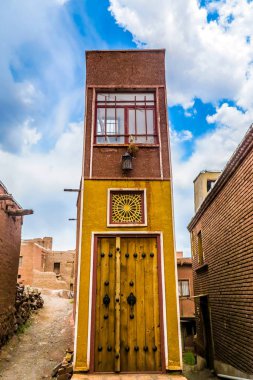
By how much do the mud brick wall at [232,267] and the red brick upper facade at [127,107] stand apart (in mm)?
2234

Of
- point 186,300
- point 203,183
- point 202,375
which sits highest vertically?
point 203,183

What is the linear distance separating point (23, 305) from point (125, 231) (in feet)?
30.8

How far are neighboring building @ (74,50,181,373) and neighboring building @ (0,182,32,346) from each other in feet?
13.1

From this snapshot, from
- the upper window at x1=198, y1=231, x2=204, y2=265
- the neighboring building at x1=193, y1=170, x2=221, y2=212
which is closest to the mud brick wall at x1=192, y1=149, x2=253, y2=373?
the upper window at x1=198, y1=231, x2=204, y2=265

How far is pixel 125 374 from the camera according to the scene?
6.33m

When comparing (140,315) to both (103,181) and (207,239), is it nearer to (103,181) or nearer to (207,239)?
(103,181)

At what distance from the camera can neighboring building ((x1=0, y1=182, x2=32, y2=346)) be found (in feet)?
35.9

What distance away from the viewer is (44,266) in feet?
105

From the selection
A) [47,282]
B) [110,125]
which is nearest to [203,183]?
[110,125]

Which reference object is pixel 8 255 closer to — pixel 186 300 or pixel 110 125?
pixel 110 125

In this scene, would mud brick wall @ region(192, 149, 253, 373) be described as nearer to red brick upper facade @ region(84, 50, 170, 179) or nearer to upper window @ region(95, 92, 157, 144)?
red brick upper facade @ region(84, 50, 170, 179)

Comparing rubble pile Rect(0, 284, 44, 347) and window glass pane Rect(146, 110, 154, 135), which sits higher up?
window glass pane Rect(146, 110, 154, 135)

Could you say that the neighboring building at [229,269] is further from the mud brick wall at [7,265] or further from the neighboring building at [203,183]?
the mud brick wall at [7,265]

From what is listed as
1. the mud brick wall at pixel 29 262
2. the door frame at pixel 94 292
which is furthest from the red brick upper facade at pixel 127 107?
the mud brick wall at pixel 29 262
